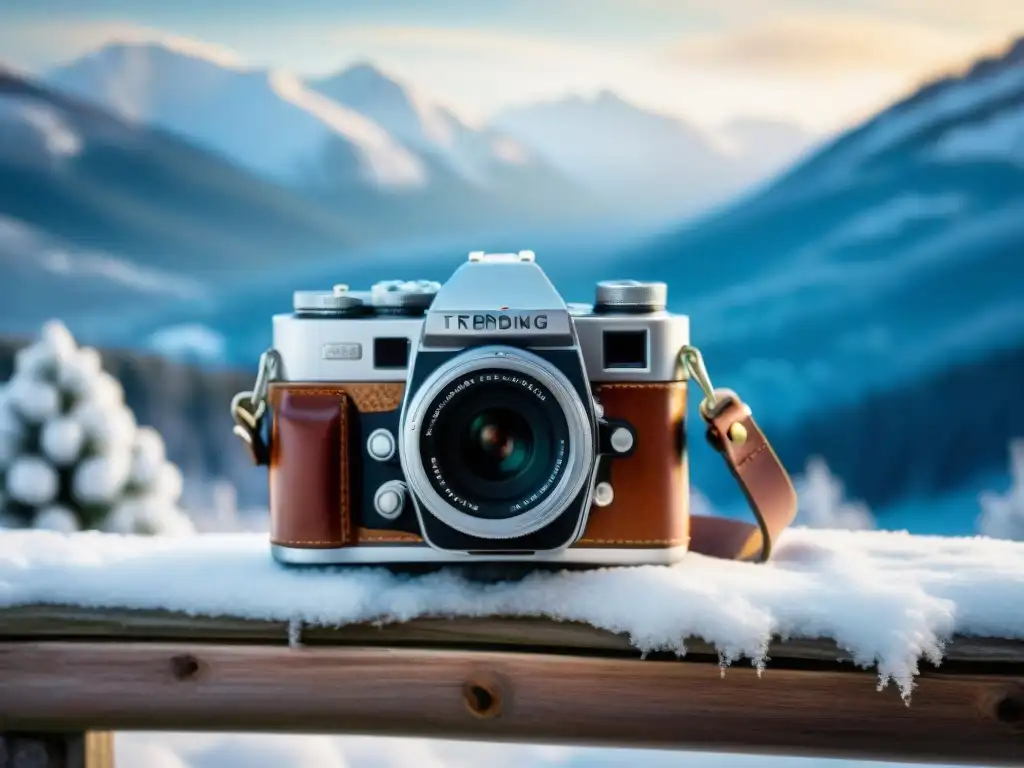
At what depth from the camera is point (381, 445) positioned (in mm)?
910

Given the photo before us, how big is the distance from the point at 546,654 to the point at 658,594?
0.10 meters

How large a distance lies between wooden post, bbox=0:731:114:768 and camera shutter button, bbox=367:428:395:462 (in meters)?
0.35

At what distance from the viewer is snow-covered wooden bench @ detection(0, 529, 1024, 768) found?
2.70 ft

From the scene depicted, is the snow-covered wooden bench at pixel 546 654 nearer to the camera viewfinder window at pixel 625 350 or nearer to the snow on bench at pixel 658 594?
the snow on bench at pixel 658 594

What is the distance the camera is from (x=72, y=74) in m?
1.85

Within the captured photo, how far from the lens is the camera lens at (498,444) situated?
89 centimetres

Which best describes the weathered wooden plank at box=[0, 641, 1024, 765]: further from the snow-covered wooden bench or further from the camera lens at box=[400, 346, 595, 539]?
the camera lens at box=[400, 346, 595, 539]

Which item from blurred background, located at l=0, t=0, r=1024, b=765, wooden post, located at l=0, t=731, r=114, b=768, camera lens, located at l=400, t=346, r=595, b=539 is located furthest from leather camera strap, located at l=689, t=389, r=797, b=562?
blurred background, located at l=0, t=0, r=1024, b=765

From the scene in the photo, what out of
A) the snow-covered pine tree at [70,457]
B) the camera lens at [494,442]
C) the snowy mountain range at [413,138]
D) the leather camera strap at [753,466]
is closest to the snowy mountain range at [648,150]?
the snowy mountain range at [413,138]

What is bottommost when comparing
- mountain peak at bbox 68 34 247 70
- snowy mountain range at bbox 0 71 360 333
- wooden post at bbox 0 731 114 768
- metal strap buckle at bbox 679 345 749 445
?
wooden post at bbox 0 731 114 768

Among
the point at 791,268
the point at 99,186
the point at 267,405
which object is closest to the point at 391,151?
the point at 99,186

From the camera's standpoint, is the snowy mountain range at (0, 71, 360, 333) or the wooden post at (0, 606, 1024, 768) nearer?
the wooden post at (0, 606, 1024, 768)

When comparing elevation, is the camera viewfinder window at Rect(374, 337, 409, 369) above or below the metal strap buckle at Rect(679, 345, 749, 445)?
above

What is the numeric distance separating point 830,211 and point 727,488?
451 mm
